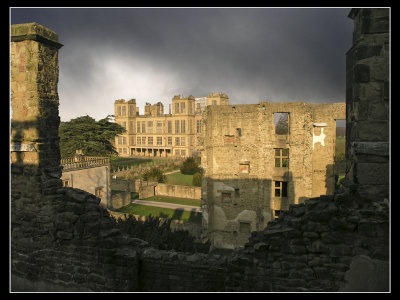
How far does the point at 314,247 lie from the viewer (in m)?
4.80

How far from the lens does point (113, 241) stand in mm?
Answer: 5602

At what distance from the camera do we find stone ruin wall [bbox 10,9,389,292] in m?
4.69

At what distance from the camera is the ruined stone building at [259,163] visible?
54.6 feet

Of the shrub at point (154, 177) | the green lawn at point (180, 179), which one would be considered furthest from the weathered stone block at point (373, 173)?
the green lawn at point (180, 179)

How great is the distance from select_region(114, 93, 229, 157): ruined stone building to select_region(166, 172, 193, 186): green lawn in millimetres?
19623

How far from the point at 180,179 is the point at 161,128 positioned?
28607 mm

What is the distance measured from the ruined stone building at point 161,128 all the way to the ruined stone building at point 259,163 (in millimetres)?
41698

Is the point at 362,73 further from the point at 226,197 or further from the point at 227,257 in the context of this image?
the point at 226,197

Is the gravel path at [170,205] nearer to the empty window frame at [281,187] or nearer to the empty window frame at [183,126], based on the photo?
the empty window frame at [281,187]

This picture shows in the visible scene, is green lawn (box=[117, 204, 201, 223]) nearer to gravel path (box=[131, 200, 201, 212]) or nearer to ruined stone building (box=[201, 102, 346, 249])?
gravel path (box=[131, 200, 201, 212])

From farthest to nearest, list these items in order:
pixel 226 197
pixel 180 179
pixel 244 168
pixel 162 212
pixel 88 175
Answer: pixel 180 179, pixel 162 212, pixel 88 175, pixel 226 197, pixel 244 168

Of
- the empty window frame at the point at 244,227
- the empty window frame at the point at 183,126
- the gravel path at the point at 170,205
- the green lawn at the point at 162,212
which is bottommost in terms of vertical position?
the green lawn at the point at 162,212

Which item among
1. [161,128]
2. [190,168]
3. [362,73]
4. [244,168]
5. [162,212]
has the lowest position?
[162,212]

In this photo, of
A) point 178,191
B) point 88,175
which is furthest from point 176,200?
point 88,175
